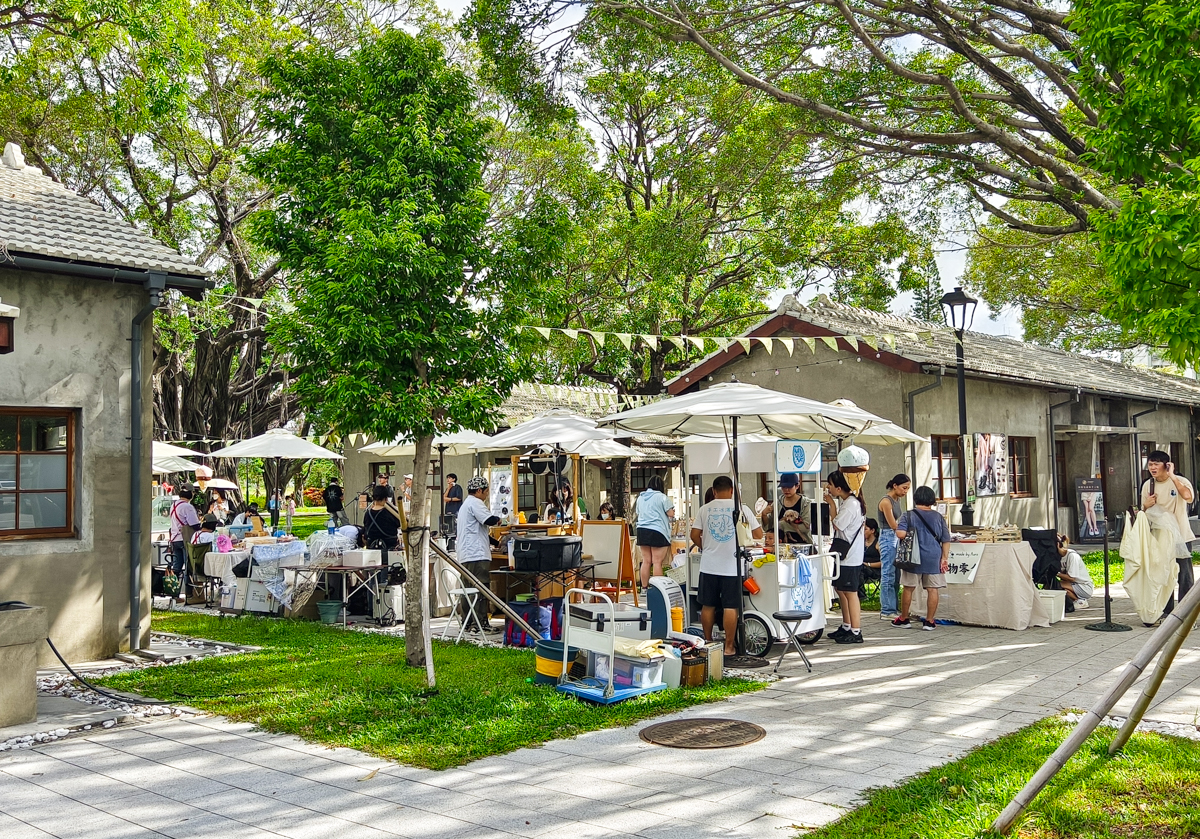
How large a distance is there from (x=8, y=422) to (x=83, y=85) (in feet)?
42.3

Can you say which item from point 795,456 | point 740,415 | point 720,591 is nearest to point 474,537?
point 720,591

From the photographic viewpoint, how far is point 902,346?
54.3 feet

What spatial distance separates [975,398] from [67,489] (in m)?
15.3

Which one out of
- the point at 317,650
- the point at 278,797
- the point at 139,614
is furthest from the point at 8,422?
the point at 278,797

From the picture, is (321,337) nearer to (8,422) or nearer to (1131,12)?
(8,422)

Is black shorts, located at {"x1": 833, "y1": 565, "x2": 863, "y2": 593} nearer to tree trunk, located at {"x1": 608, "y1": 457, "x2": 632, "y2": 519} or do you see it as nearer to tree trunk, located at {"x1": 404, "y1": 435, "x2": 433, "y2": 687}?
tree trunk, located at {"x1": 404, "y1": 435, "x2": 433, "y2": 687}

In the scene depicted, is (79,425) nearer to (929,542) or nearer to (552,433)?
(552,433)

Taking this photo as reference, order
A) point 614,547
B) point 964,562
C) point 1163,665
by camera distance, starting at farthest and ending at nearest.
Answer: point 614,547 → point 964,562 → point 1163,665

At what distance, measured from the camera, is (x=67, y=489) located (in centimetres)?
975

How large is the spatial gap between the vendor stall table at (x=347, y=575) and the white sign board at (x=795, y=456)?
5740mm

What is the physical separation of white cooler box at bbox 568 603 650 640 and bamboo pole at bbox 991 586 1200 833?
11.5 ft

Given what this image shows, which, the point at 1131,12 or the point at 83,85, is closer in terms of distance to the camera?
the point at 1131,12

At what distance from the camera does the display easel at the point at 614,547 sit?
11.8 meters

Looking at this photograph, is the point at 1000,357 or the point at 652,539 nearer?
the point at 652,539
